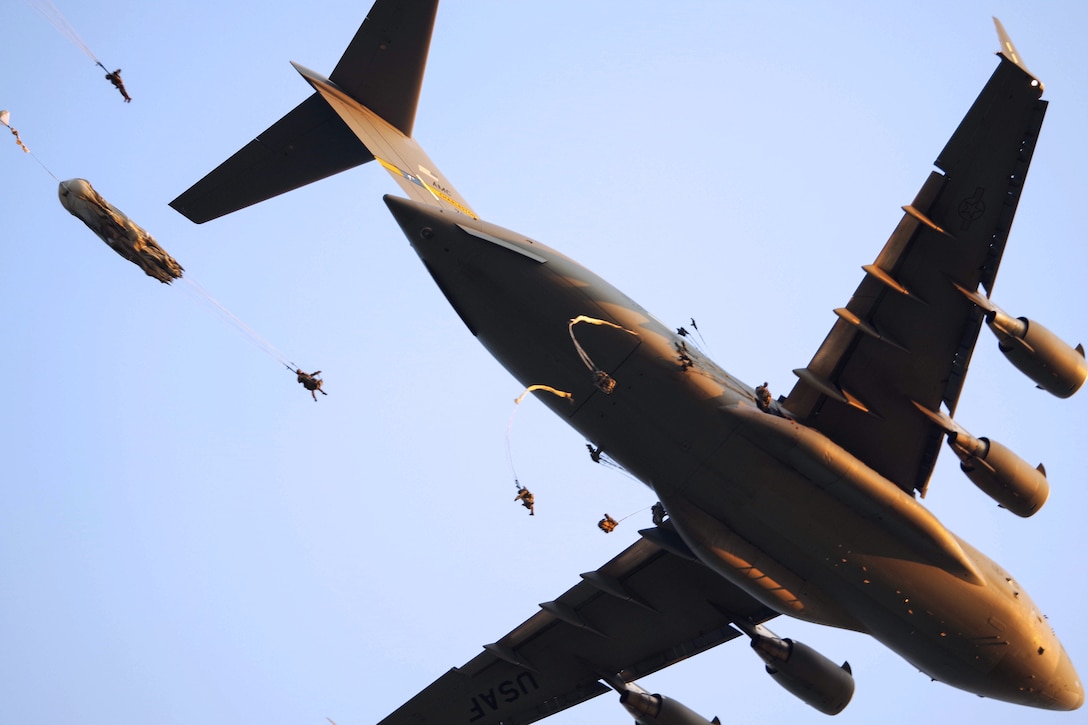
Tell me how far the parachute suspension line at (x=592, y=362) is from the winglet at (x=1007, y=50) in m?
5.28

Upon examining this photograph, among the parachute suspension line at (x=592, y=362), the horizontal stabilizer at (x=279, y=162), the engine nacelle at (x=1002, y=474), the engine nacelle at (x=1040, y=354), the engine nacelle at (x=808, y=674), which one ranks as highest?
the horizontal stabilizer at (x=279, y=162)

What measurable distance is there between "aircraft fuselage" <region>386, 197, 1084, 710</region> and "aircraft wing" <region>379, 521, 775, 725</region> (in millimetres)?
2412

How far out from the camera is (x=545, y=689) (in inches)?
761

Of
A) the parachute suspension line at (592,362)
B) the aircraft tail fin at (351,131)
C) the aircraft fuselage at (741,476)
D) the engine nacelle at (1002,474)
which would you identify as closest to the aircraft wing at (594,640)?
the aircraft fuselage at (741,476)

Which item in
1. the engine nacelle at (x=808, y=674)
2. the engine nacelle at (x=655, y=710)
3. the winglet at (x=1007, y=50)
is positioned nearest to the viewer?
the winglet at (x=1007, y=50)

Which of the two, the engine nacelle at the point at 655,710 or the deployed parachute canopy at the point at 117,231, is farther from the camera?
the engine nacelle at the point at 655,710

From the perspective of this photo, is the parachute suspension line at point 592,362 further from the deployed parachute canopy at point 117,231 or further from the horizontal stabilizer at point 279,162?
the deployed parachute canopy at point 117,231

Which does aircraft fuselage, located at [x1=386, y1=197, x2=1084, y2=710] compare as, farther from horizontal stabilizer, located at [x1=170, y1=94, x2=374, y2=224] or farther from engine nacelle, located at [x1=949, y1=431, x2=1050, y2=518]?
horizontal stabilizer, located at [x1=170, y1=94, x2=374, y2=224]

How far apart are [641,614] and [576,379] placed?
18.9 feet

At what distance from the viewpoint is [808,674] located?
1722cm

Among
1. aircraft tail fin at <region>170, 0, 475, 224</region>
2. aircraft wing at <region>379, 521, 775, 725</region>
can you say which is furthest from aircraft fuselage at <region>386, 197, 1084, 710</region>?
aircraft wing at <region>379, 521, 775, 725</region>

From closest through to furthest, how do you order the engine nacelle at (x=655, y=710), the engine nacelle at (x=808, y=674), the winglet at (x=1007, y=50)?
the winglet at (x=1007, y=50) < the engine nacelle at (x=808, y=674) < the engine nacelle at (x=655, y=710)

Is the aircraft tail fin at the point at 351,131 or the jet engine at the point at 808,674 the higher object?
the aircraft tail fin at the point at 351,131

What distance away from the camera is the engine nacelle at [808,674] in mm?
17234
